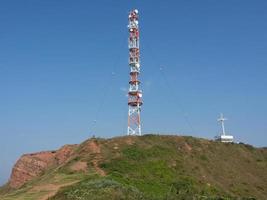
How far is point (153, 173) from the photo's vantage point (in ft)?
156

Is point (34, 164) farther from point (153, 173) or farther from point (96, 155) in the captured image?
point (153, 173)

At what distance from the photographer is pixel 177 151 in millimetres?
55938

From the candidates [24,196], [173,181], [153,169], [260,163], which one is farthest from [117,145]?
[260,163]

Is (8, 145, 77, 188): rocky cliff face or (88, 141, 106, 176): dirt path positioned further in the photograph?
(8, 145, 77, 188): rocky cliff face

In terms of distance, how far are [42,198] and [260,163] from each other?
36.8 meters

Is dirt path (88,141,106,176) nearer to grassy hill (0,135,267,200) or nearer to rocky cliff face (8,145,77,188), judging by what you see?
grassy hill (0,135,267,200)

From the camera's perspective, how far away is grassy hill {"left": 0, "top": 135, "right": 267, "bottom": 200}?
38875 millimetres

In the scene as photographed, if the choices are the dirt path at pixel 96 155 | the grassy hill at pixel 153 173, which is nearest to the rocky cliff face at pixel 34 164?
the grassy hill at pixel 153 173

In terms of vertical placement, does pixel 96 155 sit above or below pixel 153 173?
above

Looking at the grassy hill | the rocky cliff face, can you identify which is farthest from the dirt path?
the rocky cliff face

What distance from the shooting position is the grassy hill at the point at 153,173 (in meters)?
38.9

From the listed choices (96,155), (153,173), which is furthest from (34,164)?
(153,173)

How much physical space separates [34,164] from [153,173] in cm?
2103

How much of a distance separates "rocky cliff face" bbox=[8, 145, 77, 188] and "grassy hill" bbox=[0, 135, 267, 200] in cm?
226
